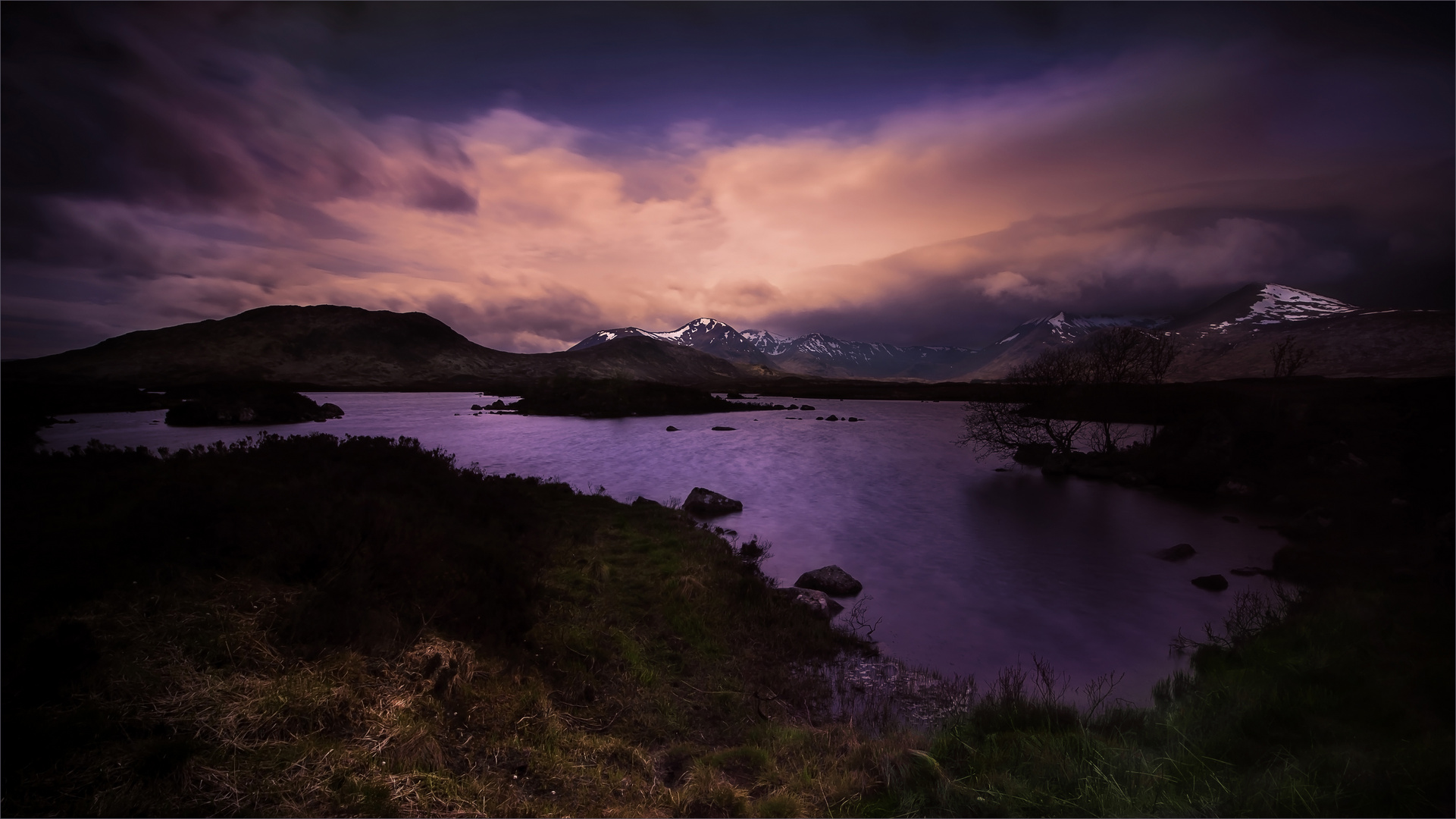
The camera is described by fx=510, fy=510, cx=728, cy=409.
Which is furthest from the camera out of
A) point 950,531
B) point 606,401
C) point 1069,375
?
point 606,401

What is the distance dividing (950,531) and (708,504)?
953cm

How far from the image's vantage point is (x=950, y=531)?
19766mm

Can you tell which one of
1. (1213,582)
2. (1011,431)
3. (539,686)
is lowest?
(1213,582)

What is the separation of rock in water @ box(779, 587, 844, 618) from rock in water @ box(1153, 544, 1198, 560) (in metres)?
11.7

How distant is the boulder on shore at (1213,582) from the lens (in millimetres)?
13516

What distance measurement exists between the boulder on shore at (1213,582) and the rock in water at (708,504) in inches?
577

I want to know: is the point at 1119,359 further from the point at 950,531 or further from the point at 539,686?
the point at 539,686

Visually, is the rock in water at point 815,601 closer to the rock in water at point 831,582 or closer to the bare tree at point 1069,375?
the rock in water at point 831,582

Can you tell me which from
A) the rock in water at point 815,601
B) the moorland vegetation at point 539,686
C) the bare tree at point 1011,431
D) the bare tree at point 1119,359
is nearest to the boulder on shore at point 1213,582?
the moorland vegetation at point 539,686

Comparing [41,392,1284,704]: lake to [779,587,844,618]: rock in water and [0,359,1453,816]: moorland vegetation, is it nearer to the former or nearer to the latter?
[779,587,844,618]: rock in water

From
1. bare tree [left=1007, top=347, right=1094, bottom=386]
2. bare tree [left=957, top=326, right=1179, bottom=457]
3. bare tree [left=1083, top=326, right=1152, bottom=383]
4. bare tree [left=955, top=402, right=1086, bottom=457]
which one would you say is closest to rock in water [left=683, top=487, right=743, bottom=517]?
bare tree [left=957, top=326, right=1179, bottom=457]

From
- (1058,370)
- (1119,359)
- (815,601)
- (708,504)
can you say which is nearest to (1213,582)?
(815,601)

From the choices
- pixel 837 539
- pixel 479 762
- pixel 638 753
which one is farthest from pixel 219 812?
pixel 837 539

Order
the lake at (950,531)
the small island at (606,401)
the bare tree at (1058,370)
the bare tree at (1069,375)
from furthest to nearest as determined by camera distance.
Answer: the small island at (606,401), the bare tree at (1058,370), the bare tree at (1069,375), the lake at (950,531)
